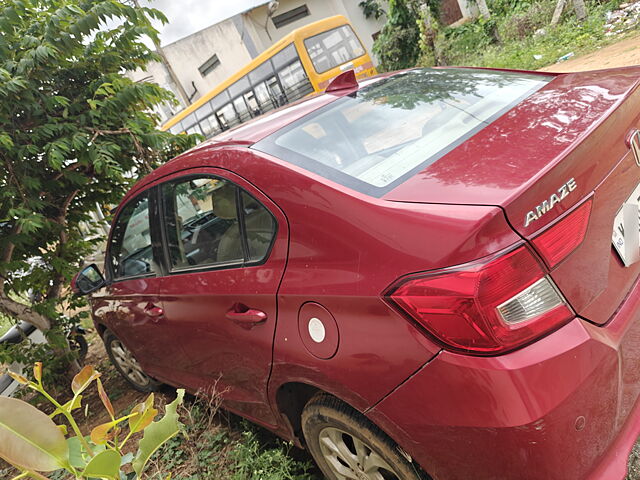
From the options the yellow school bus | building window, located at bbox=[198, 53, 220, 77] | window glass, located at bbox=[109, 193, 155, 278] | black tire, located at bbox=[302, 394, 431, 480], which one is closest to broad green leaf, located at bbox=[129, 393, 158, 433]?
black tire, located at bbox=[302, 394, 431, 480]

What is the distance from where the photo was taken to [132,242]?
3.00 meters

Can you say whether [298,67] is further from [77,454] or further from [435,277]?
[77,454]

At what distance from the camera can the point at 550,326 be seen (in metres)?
1.25

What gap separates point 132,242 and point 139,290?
0.40m

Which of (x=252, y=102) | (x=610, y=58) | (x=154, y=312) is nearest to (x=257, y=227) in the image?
(x=154, y=312)

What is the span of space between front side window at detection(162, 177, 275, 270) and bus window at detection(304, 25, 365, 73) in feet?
36.4

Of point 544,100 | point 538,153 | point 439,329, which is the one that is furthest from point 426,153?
point 439,329

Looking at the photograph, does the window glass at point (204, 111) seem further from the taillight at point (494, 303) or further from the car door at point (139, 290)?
the taillight at point (494, 303)

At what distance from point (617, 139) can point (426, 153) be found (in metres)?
0.61

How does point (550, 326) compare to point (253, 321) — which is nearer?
point (550, 326)

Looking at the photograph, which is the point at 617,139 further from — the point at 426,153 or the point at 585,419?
the point at 585,419

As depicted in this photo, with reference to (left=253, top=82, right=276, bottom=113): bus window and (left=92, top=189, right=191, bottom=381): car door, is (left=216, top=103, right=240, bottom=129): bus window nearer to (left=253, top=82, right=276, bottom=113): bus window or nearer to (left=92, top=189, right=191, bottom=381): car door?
(left=253, top=82, right=276, bottom=113): bus window

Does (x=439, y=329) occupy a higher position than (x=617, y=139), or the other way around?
(x=617, y=139)

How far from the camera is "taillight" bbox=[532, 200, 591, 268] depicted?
4.08ft
